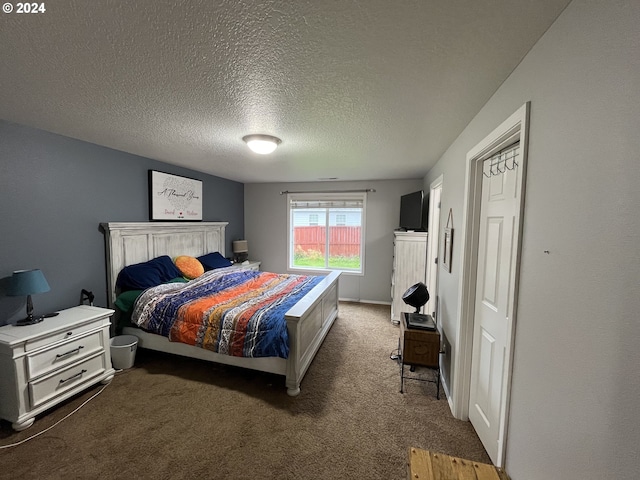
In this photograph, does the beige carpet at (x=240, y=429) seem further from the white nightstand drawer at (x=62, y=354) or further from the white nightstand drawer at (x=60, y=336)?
the white nightstand drawer at (x=60, y=336)

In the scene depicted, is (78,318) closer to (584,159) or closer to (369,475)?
(369,475)

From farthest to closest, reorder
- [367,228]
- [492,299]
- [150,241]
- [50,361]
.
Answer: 1. [367,228]
2. [150,241]
3. [50,361]
4. [492,299]

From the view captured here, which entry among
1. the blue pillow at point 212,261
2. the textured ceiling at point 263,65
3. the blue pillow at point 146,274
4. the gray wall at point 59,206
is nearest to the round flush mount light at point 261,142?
the textured ceiling at point 263,65

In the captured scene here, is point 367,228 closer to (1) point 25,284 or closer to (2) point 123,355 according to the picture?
(2) point 123,355

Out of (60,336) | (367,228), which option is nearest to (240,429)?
(60,336)

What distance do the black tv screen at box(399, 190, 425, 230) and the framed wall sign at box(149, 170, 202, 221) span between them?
11.0 ft

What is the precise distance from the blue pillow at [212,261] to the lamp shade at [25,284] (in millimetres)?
2058

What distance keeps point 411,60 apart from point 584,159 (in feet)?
2.75

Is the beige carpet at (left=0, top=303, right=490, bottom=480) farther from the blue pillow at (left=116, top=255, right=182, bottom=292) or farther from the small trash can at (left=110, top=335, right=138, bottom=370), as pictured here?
the blue pillow at (left=116, top=255, right=182, bottom=292)

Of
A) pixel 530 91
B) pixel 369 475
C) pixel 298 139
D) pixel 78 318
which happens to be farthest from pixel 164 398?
pixel 530 91

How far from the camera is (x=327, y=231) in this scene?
5.29m

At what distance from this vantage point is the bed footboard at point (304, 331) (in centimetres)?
230

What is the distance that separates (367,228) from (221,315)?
322 cm

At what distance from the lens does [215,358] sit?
2.53 m
